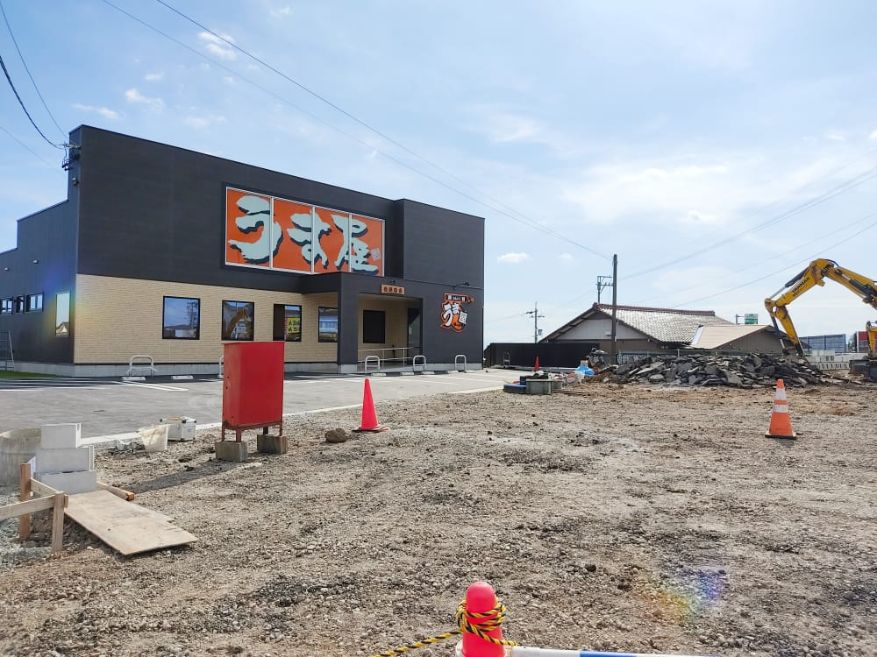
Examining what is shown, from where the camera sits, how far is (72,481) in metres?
5.83

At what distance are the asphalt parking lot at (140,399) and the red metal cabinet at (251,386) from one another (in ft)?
10.8

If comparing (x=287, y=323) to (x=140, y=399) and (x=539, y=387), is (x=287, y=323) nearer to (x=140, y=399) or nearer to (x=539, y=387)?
(x=140, y=399)

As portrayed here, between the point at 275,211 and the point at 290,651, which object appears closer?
the point at 290,651

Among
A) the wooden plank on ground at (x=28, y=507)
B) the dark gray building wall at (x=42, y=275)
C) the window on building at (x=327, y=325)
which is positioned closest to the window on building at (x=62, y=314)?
the dark gray building wall at (x=42, y=275)

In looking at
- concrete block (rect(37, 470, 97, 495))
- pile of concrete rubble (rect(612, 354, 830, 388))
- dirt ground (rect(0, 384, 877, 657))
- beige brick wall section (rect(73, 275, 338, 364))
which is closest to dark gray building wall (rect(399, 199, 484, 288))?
beige brick wall section (rect(73, 275, 338, 364))

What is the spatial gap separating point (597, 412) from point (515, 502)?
8.08 metres

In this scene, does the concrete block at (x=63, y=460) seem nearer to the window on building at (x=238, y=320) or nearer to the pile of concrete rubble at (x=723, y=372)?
the pile of concrete rubble at (x=723, y=372)

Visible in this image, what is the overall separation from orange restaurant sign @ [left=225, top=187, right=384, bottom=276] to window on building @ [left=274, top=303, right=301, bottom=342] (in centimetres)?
198

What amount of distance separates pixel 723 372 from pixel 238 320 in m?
20.6

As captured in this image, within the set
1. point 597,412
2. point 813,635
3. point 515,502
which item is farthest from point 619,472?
point 597,412

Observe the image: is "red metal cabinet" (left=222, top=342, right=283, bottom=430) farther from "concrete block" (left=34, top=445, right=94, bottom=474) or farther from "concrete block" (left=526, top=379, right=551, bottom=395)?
"concrete block" (left=526, top=379, right=551, bottom=395)

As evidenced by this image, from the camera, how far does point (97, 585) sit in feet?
12.6

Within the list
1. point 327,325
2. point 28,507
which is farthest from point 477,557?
point 327,325

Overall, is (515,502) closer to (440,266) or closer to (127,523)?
(127,523)
